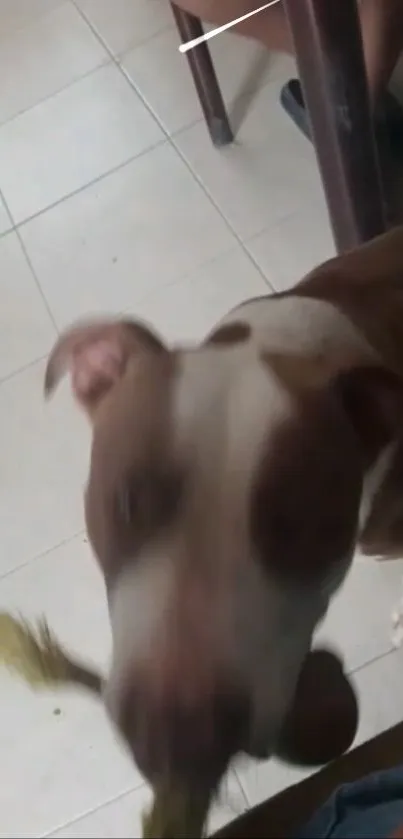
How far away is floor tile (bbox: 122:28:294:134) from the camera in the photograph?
1.88 meters

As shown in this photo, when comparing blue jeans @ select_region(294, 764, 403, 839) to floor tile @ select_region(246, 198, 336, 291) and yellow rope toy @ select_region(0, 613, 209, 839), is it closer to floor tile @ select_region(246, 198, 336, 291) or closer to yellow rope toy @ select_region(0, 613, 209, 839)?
yellow rope toy @ select_region(0, 613, 209, 839)

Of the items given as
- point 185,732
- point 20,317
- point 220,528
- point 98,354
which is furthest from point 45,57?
point 185,732

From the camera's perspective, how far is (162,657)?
25.0 inches

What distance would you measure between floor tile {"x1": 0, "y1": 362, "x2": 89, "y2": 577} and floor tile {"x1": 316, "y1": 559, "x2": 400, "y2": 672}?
41 centimetres

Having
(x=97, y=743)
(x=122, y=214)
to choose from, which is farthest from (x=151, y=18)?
(x=97, y=743)

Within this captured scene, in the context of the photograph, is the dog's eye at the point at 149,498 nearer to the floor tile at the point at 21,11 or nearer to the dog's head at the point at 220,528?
the dog's head at the point at 220,528

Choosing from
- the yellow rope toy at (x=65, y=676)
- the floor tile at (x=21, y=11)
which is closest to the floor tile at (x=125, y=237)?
the floor tile at (x=21, y=11)

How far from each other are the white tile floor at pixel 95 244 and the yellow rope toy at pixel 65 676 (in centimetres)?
49

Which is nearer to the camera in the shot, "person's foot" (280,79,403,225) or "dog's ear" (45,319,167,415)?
"dog's ear" (45,319,167,415)

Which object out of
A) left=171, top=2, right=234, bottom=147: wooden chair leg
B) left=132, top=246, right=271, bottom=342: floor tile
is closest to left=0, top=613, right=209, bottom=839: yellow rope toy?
left=132, top=246, right=271, bottom=342: floor tile

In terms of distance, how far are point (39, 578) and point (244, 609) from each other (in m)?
0.91

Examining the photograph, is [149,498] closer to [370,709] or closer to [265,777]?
[265,777]

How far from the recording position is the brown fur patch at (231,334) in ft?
2.76

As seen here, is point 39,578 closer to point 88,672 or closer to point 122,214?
point 122,214
